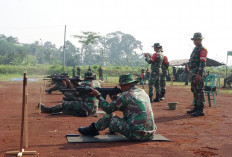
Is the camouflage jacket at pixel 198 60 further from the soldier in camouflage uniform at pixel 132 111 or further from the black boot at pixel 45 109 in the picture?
the black boot at pixel 45 109

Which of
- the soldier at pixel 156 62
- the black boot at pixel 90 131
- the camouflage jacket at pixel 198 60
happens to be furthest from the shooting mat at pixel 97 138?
the soldier at pixel 156 62

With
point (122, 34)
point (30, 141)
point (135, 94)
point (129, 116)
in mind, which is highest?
point (122, 34)

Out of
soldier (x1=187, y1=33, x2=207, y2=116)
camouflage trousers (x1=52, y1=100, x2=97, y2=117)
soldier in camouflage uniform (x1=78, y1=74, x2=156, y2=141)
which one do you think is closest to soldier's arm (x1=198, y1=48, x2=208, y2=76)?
soldier (x1=187, y1=33, x2=207, y2=116)

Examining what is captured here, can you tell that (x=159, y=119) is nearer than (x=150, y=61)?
Yes

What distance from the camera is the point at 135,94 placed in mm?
6078

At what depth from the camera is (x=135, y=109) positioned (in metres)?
6.05

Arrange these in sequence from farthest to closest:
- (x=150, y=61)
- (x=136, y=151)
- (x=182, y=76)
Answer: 1. (x=182, y=76)
2. (x=150, y=61)
3. (x=136, y=151)

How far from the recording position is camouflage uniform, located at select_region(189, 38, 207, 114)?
969 cm

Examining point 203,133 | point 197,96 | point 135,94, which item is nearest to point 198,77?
point 197,96

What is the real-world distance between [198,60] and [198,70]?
33 centimetres

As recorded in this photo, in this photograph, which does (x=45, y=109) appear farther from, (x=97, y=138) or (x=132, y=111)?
(x=132, y=111)

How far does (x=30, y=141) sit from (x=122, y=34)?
106517 mm

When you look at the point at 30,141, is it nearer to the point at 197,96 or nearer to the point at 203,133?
the point at 203,133

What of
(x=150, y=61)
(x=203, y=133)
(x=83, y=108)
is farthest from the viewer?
(x=150, y=61)
